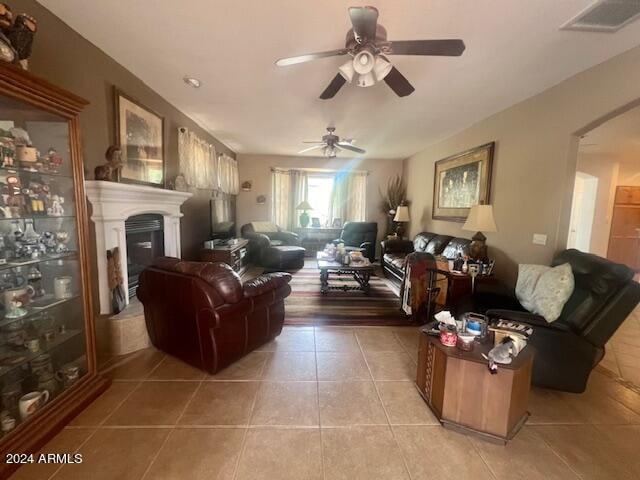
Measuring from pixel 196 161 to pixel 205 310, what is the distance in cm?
296

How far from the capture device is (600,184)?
200 inches

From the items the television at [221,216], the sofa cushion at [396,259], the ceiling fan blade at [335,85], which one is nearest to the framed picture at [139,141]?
the television at [221,216]

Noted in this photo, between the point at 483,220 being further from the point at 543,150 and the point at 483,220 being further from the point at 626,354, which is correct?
the point at 626,354

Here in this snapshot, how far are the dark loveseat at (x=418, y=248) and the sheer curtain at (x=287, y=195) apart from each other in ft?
8.43

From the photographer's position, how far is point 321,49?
2.20 metres

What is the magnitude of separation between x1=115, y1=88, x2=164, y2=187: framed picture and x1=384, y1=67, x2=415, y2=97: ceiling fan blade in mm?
2374

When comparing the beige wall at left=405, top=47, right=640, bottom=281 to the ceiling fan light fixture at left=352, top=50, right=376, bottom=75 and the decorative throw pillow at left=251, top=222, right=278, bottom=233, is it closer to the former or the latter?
the ceiling fan light fixture at left=352, top=50, right=376, bottom=75

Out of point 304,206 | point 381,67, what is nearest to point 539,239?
point 381,67

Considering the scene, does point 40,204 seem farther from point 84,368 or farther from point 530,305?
point 530,305

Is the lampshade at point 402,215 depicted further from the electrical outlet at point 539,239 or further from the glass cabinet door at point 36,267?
the glass cabinet door at point 36,267

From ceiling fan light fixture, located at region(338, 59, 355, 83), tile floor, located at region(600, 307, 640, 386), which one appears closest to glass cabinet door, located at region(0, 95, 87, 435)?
ceiling fan light fixture, located at region(338, 59, 355, 83)

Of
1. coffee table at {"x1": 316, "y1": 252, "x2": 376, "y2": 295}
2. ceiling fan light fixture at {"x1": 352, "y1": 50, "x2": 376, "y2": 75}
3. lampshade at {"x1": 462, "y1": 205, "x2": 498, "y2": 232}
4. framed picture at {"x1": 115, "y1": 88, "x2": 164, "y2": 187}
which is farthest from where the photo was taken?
coffee table at {"x1": 316, "y1": 252, "x2": 376, "y2": 295}

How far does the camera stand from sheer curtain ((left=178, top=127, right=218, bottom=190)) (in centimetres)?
372

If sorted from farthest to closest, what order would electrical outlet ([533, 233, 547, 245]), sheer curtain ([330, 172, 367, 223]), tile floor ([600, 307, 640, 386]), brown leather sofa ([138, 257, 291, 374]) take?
sheer curtain ([330, 172, 367, 223])
electrical outlet ([533, 233, 547, 245])
tile floor ([600, 307, 640, 386])
brown leather sofa ([138, 257, 291, 374])
